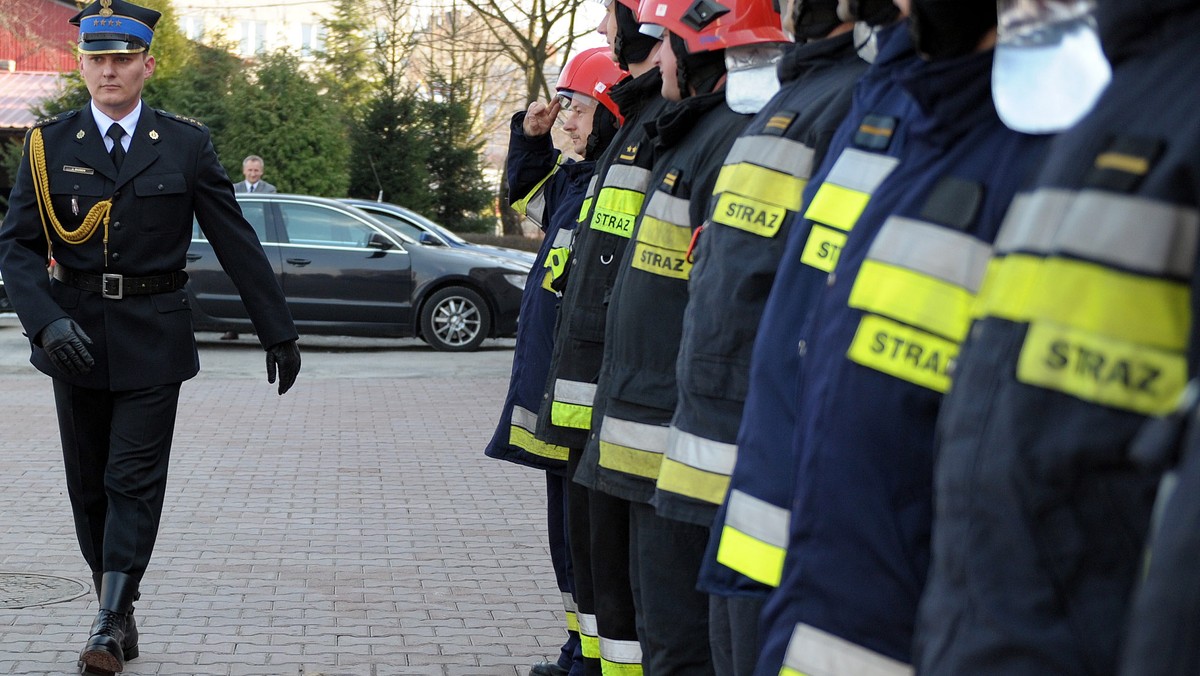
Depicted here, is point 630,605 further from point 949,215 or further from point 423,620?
point 949,215

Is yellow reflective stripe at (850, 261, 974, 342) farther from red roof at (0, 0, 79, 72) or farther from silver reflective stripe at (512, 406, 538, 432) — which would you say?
red roof at (0, 0, 79, 72)

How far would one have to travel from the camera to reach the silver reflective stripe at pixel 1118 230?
1.48 metres

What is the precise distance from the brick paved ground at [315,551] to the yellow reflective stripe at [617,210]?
5.97 ft

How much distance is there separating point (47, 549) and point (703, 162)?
188 inches

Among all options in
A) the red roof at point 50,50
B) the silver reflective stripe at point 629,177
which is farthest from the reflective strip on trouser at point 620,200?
the red roof at point 50,50

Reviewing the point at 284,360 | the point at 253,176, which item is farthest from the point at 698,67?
the point at 253,176

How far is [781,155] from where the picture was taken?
2.96 m

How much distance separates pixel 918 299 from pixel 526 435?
3.01m

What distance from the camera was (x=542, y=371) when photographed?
499 centimetres

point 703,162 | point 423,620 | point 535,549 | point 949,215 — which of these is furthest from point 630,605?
point 535,549

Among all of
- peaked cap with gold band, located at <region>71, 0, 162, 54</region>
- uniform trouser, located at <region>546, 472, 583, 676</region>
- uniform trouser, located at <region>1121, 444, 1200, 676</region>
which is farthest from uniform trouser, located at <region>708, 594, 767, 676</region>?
peaked cap with gold band, located at <region>71, 0, 162, 54</region>

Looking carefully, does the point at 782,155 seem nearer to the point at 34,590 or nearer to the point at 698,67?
the point at 698,67

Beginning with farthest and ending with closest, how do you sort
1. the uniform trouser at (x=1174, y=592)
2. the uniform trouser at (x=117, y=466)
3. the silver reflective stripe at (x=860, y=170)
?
the uniform trouser at (x=117, y=466) → the silver reflective stripe at (x=860, y=170) → the uniform trouser at (x=1174, y=592)

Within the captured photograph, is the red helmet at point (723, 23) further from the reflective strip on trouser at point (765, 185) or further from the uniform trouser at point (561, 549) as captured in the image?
the uniform trouser at point (561, 549)
